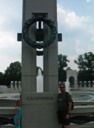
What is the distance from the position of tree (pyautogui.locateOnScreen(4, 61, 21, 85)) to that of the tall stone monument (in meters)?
86.7

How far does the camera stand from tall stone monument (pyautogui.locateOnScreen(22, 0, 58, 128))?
9.96 metres

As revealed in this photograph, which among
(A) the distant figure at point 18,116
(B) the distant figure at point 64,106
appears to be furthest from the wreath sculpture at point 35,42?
(A) the distant figure at point 18,116

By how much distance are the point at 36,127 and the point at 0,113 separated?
1.18 m

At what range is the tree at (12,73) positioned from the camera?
98581 mm

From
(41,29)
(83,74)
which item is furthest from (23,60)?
Result: (83,74)

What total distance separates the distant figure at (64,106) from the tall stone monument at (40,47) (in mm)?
620

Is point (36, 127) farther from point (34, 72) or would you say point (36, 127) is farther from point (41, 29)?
point (41, 29)

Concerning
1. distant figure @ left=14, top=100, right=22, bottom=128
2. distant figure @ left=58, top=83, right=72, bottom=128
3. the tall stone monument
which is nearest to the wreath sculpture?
the tall stone monument

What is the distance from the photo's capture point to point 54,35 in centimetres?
1059

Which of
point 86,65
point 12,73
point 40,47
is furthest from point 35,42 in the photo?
point 86,65

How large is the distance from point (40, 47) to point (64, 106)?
2.33 m

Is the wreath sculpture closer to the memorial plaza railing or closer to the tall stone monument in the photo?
the tall stone monument

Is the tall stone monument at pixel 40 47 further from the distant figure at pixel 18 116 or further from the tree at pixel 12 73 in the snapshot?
the tree at pixel 12 73

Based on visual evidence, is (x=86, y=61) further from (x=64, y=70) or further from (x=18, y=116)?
(x=18, y=116)
